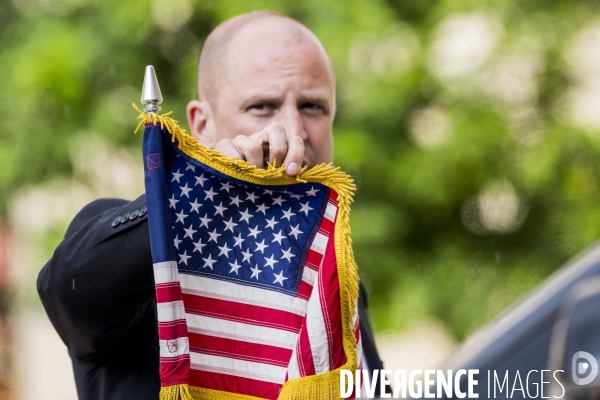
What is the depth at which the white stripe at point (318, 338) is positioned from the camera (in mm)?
2078

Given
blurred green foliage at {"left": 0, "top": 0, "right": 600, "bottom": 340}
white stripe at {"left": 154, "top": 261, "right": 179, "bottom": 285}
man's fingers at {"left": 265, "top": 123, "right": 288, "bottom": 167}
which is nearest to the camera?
white stripe at {"left": 154, "top": 261, "right": 179, "bottom": 285}

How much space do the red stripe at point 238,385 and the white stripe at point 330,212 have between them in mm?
441

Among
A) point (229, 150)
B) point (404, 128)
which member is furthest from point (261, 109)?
point (404, 128)

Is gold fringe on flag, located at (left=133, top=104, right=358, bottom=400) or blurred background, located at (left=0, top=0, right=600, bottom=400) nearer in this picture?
gold fringe on flag, located at (left=133, top=104, right=358, bottom=400)

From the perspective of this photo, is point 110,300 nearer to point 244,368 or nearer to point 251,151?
point 244,368

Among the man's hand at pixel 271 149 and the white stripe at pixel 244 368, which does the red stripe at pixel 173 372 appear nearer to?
the white stripe at pixel 244 368

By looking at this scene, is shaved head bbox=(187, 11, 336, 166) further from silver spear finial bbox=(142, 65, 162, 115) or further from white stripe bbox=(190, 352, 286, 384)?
white stripe bbox=(190, 352, 286, 384)

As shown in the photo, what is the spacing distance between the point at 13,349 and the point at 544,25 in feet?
14.6

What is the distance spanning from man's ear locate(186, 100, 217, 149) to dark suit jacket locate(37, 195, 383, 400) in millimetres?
761

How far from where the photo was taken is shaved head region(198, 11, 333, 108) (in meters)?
2.77

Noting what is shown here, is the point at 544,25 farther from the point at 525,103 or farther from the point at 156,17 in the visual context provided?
the point at 156,17

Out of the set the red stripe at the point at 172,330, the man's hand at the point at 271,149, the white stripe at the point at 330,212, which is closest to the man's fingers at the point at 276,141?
the man's hand at the point at 271,149

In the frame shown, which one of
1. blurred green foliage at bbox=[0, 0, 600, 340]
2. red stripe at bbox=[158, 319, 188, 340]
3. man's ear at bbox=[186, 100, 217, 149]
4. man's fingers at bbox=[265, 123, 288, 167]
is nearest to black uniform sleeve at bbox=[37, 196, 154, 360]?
red stripe at bbox=[158, 319, 188, 340]

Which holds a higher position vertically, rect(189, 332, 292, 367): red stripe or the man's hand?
the man's hand
